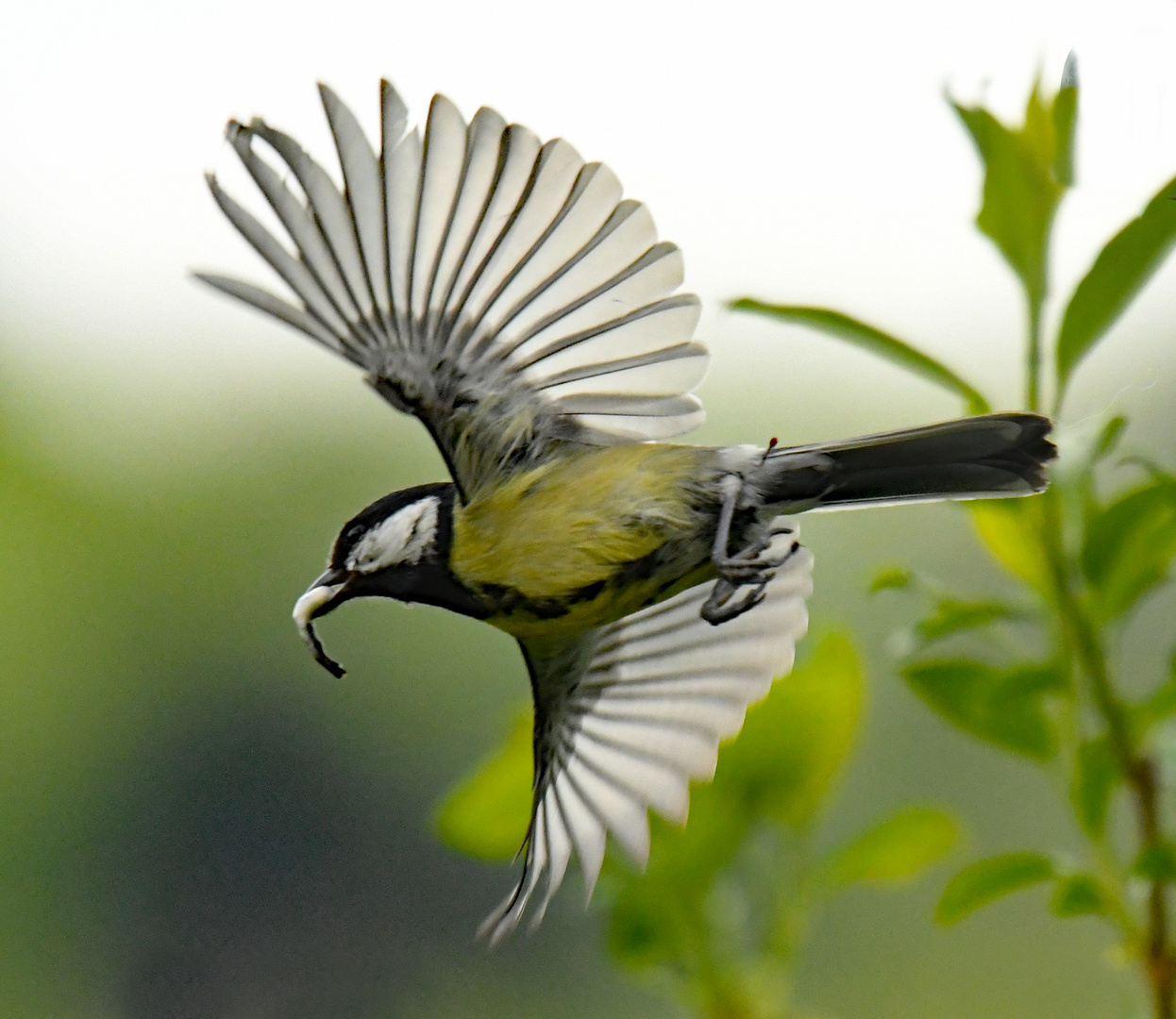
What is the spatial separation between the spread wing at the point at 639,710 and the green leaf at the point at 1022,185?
158 millimetres

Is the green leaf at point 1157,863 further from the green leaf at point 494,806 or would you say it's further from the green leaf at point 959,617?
the green leaf at point 494,806

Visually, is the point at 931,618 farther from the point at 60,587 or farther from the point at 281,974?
the point at 60,587

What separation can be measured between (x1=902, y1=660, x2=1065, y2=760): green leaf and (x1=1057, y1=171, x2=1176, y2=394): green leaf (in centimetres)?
18

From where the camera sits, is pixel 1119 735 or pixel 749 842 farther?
pixel 749 842

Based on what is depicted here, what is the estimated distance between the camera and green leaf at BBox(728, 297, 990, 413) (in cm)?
45

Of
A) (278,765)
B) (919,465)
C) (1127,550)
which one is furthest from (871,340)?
(278,765)

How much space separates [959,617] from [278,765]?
7.14 ft

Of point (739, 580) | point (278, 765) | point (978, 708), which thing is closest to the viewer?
point (739, 580)

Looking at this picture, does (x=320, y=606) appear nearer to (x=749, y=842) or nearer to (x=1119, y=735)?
(x=1119, y=735)

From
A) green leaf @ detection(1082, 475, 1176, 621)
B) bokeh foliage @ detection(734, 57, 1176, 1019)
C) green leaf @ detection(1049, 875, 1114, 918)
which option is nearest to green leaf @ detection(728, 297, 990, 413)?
bokeh foliage @ detection(734, 57, 1176, 1019)

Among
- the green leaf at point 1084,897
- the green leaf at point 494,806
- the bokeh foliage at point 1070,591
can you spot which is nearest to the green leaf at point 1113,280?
the bokeh foliage at point 1070,591

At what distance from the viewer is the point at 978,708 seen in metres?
0.62

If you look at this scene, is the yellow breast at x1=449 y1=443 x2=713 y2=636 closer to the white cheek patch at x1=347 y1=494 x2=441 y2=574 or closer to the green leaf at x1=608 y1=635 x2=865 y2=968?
the white cheek patch at x1=347 y1=494 x2=441 y2=574

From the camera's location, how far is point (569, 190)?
39 cm
